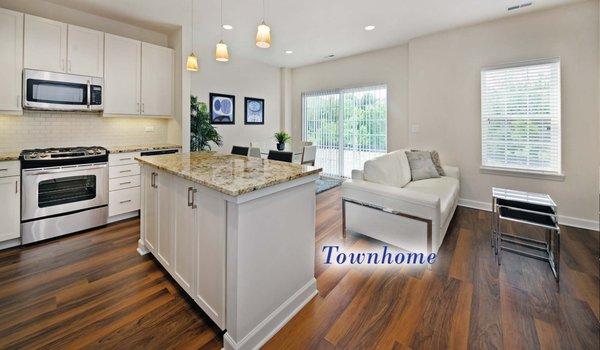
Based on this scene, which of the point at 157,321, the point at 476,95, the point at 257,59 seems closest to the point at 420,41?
the point at 476,95

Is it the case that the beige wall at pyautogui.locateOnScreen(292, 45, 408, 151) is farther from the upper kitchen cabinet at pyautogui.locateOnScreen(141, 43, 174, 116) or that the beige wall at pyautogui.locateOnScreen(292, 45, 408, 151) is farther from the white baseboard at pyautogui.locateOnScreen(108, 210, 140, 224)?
the white baseboard at pyautogui.locateOnScreen(108, 210, 140, 224)

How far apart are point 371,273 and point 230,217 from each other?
58.2 inches

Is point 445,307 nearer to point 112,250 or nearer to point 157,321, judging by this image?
point 157,321

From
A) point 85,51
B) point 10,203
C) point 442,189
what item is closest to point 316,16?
point 442,189

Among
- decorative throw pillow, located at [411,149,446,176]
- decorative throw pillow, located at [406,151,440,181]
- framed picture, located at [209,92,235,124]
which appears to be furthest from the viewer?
framed picture, located at [209,92,235,124]

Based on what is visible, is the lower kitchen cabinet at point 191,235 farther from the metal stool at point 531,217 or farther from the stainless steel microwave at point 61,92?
the metal stool at point 531,217

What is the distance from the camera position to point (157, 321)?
1.71 m

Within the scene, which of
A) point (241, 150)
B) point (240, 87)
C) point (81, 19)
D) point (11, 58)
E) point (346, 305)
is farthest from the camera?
point (240, 87)

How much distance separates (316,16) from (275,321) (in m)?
3.81

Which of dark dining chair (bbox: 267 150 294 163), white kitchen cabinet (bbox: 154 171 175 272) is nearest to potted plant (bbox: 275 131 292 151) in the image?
dark dining chair (bbox: 267 150 294 163)

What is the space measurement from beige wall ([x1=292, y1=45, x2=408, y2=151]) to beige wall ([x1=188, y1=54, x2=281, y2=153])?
36.8 inches

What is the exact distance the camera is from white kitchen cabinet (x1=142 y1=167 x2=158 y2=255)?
226 centimetres

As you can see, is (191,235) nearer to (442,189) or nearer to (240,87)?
(442,189)

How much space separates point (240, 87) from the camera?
5805mm
